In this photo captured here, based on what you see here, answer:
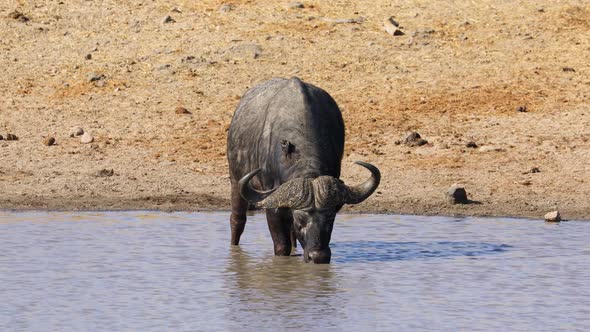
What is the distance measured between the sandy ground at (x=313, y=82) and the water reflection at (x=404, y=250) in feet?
8.84

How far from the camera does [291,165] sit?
14273 mm

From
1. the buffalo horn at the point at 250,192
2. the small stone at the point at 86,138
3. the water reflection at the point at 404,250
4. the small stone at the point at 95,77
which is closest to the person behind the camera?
the buffalo horn at the point at 250,192

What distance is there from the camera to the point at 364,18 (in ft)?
88.9

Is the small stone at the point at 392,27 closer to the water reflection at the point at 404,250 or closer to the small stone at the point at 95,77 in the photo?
the small stone at the point at 95,77

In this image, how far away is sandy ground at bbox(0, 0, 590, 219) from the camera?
20375 millimetres

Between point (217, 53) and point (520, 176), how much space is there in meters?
7.66

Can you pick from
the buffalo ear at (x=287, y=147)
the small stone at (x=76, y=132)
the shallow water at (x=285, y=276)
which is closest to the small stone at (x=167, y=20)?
the small stone at (x=76, y=132)

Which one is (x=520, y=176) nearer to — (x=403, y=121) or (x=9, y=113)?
(x=403, y=121)

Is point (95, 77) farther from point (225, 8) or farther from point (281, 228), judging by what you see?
point (281, 228)

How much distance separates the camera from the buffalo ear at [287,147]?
1427 cm

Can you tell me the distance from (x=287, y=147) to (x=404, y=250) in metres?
2.44

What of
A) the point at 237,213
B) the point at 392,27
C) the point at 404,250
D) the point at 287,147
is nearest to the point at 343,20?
the point at 392,27

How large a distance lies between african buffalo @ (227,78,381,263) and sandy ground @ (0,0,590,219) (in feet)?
13.0

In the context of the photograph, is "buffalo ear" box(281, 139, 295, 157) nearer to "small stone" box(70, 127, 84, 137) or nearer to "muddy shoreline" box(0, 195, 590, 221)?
"muddy shoreline" box(0, 195, 590, 221)
